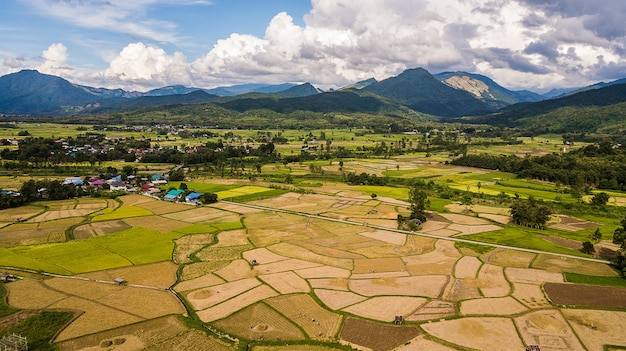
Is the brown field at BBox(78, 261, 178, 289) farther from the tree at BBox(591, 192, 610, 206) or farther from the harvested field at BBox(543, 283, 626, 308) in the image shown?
the tree at BBox(591, 192, 610, 206)

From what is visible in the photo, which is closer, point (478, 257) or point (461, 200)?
point (478, 257)

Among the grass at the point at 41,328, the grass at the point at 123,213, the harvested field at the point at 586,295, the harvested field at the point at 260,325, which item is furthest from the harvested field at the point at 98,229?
the harvested field at the point at 586,295

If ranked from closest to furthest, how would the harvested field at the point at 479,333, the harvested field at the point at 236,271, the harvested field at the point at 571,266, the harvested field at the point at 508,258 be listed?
the harvested field at the point at 479,333, the harvested field at the point at 236,271, the harvested field at the point at 571,266, the harvested field at the point at 508,258

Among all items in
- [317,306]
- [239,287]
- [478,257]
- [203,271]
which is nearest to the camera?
[317,306]

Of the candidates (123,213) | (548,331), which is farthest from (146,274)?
(548,331)

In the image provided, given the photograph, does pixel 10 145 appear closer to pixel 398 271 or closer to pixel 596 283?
pixel 398 271

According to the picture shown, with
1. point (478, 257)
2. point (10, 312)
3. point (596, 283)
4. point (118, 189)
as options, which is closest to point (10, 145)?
point (118, 189)

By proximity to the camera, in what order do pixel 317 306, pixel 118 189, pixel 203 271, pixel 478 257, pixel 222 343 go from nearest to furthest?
pixel 222 343 → pixel 317 306 → pixel 203 271 → pixel 478 257 → pixel 118 189

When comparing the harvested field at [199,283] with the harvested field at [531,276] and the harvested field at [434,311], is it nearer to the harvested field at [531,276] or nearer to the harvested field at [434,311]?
the harvested field at [434,311]
